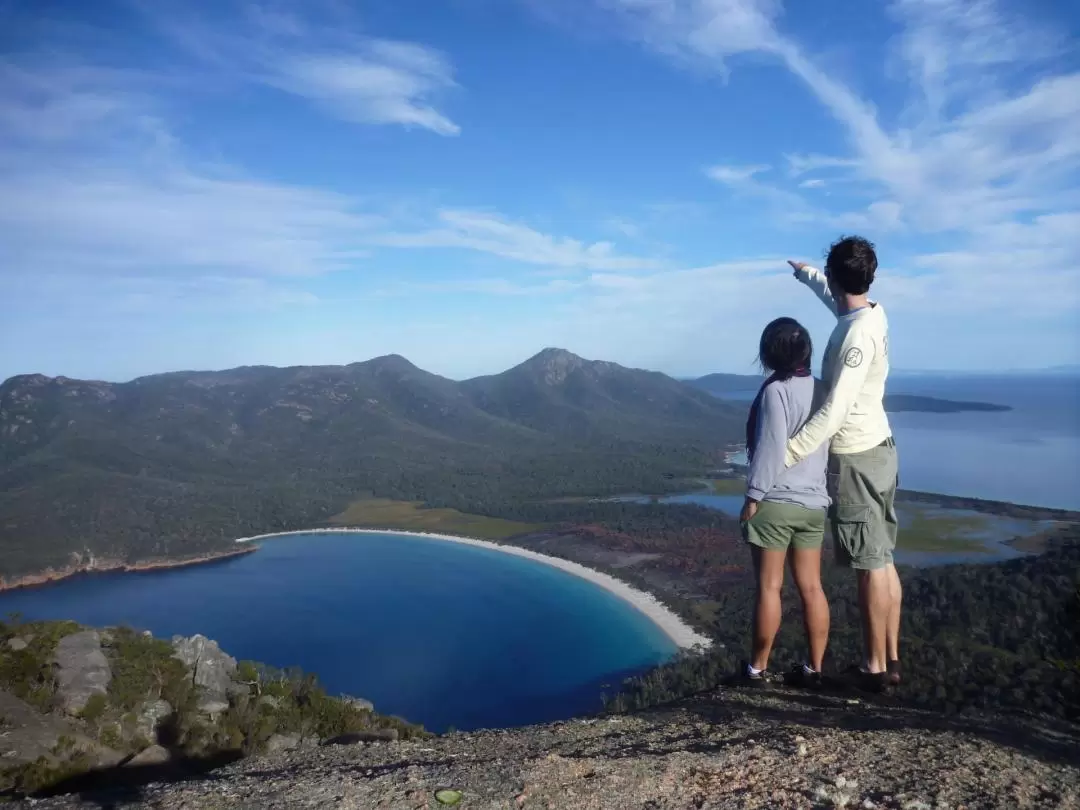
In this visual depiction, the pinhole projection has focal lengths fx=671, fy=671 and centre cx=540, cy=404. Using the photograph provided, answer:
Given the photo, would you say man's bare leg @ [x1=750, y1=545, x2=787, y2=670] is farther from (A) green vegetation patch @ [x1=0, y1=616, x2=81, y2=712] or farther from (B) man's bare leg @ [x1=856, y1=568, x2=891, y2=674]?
(A) green vegetation patch @ [x1=0, y1=616, x2=81, y2=712]

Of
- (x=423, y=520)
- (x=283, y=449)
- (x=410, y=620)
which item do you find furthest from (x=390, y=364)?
(x=410, y=620)

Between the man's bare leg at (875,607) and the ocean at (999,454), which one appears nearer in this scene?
the man's bare leg at (875,607)

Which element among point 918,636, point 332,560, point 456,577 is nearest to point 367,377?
point 332,560

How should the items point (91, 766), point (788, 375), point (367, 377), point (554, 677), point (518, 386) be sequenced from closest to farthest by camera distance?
point (788, 375), point (91, 766), point (554, 677), point (367, 377), point (518, 386)

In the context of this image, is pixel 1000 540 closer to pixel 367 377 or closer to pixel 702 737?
pixel 702 737

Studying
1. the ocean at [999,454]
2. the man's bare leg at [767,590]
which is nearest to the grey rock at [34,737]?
the man's bare leg at [767,590]

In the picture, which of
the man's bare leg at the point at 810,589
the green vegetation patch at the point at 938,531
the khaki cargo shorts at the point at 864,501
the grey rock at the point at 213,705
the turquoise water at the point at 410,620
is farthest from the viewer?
the green vegetation patch at the point at 938,531

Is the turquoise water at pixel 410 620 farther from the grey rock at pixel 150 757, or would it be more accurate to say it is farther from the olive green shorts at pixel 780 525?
the olive green shorts at pixel 780 525

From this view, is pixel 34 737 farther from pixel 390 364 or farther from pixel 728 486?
pixel 390 364
